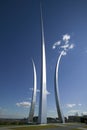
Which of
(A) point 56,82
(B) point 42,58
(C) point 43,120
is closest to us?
(C) point 43,120

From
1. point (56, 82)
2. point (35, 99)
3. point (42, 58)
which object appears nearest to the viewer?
point (42, 58)

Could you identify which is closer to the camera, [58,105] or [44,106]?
[44,106]

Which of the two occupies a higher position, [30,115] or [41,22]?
[41,22]

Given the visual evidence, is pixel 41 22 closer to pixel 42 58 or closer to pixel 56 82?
pixel 42 58

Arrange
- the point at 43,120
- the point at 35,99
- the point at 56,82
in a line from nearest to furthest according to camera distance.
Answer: the point at 43,120 < the point at 56,82 < the point at 35,99

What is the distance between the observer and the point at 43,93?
128 ft

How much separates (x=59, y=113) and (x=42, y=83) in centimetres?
896

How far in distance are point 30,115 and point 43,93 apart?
10223 millimetres

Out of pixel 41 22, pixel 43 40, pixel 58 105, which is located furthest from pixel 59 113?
pixel 41 22

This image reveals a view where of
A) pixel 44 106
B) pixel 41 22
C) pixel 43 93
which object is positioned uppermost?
pixel 41 22

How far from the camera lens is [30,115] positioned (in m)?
46.8

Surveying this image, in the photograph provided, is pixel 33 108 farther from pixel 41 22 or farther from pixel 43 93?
pixel 41 22

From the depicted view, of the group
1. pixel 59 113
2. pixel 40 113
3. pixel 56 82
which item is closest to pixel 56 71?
pixel 56 82

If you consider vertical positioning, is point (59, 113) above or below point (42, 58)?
below
